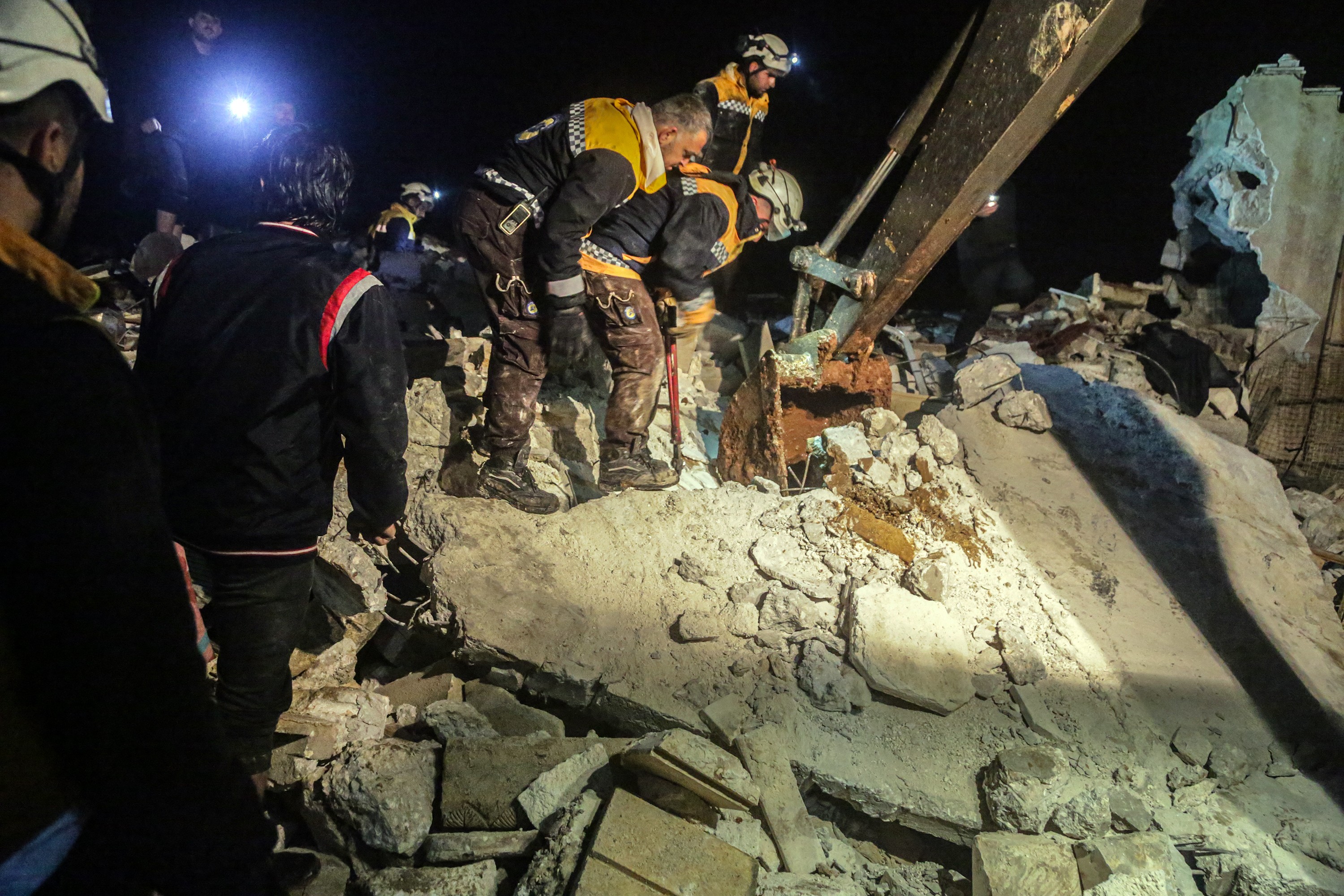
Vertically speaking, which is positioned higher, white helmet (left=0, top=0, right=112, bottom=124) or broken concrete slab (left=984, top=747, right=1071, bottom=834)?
white helmet (left=0, top=0, right=112, bottom=124)

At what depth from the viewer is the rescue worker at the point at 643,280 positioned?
11.0 feet

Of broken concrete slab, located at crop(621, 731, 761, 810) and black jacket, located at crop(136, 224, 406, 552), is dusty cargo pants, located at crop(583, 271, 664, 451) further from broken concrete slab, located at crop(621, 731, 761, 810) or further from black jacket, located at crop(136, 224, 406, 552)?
broken concrete slab, located at crop(621, 731, 761, 810)

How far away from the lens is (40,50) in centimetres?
85

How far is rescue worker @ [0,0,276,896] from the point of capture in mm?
773

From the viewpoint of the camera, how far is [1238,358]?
5512 millimetres

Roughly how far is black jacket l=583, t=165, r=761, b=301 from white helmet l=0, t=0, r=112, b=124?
8.13 ft

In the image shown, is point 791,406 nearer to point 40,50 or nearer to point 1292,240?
point 40,50

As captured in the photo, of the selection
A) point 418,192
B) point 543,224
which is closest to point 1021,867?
point 543,224

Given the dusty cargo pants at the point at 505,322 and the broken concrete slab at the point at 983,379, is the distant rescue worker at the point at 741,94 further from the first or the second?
the broken concrete slab at the point at 983,379

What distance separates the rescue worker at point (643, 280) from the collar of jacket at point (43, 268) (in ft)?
8.05

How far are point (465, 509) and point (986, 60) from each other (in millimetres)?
3143

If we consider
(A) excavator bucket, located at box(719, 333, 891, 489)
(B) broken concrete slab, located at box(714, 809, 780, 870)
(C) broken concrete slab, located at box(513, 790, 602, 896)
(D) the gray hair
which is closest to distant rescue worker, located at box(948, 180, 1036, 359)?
(A) excavator bucket, located at box(719, 333, 891, 489)

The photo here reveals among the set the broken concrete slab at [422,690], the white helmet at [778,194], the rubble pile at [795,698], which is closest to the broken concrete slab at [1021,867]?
the rubble pile at [795,698]

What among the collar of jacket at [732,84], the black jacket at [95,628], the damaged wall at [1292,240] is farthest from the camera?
the damaged wall at [1292,240]
